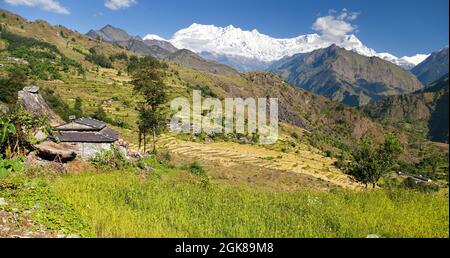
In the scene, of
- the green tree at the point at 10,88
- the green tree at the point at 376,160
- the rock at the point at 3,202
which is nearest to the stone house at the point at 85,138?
the rock at the point at 3,202

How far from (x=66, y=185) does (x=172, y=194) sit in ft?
14.0

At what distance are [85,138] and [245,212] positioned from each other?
20.0 m

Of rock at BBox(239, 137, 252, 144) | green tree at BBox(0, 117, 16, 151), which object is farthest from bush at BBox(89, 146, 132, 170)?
rock at BBox(239, 137, 252, 144)

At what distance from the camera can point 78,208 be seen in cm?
1180

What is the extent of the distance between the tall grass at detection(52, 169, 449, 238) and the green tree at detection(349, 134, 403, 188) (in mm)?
28658

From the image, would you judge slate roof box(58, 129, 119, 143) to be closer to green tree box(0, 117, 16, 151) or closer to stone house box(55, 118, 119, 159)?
stone house box(55, 118, 119, 159)

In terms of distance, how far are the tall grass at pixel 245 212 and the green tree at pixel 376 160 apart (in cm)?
2866

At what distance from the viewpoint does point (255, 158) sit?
90875mm

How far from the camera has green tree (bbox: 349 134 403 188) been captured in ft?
140

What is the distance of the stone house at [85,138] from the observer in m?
29.1

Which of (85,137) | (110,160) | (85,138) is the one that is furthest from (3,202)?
(85,137)

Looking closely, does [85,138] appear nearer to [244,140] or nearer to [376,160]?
[376,160]
